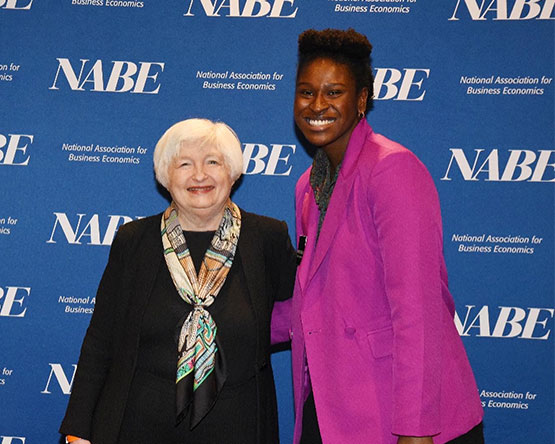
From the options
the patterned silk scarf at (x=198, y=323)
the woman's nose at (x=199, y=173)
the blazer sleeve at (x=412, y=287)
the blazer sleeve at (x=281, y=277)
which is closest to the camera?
the blazer sleeve at (x=412, y=287)

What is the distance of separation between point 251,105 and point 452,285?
1275 millimetres

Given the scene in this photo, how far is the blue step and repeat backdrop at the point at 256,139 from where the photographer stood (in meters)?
2.92

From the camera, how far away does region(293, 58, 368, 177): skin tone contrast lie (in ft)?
5.66

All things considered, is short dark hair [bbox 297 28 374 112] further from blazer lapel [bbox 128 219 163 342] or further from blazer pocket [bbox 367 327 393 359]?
blazer lapel [bbox 128 219 163 342]

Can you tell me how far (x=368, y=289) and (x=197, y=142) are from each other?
0.84 m

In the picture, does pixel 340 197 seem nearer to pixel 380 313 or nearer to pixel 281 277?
pixel 380 313

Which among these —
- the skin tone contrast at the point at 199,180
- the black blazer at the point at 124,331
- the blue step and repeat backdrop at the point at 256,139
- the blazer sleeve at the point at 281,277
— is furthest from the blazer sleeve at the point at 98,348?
the blue step and repeat backdrop at the point at 256,139

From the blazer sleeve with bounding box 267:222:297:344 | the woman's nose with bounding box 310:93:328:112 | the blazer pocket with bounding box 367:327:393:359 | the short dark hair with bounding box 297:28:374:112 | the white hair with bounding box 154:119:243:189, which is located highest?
the short dark hair with bounding box 297:28:374:112

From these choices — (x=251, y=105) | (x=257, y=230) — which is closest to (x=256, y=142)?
(x=251, y=105)

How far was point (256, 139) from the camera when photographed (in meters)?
3.03

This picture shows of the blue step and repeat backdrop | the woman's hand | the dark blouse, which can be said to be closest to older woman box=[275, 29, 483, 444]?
the woman's hand

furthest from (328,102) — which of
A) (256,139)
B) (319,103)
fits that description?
(256,139)

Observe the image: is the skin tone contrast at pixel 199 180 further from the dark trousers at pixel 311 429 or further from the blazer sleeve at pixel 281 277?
the dark trousers at pixel 311 429

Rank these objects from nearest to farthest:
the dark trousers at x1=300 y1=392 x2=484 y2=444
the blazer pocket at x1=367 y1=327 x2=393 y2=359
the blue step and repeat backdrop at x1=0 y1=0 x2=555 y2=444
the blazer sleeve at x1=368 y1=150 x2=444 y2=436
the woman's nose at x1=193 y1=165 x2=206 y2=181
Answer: the blazer sleeve at x1=368 y1=150 x2=444 y2=436
the blazer pocket at x1=367 y1=327 x2=393 y2=359
the dark trousers at x1=300 y1=392 x2=484 y2=444
the woman's nose at x1=193 y1=165 x2=206 y2=181
the blue step and repeat backdrop at x1=0 y1=0 x2=555 y2=444
